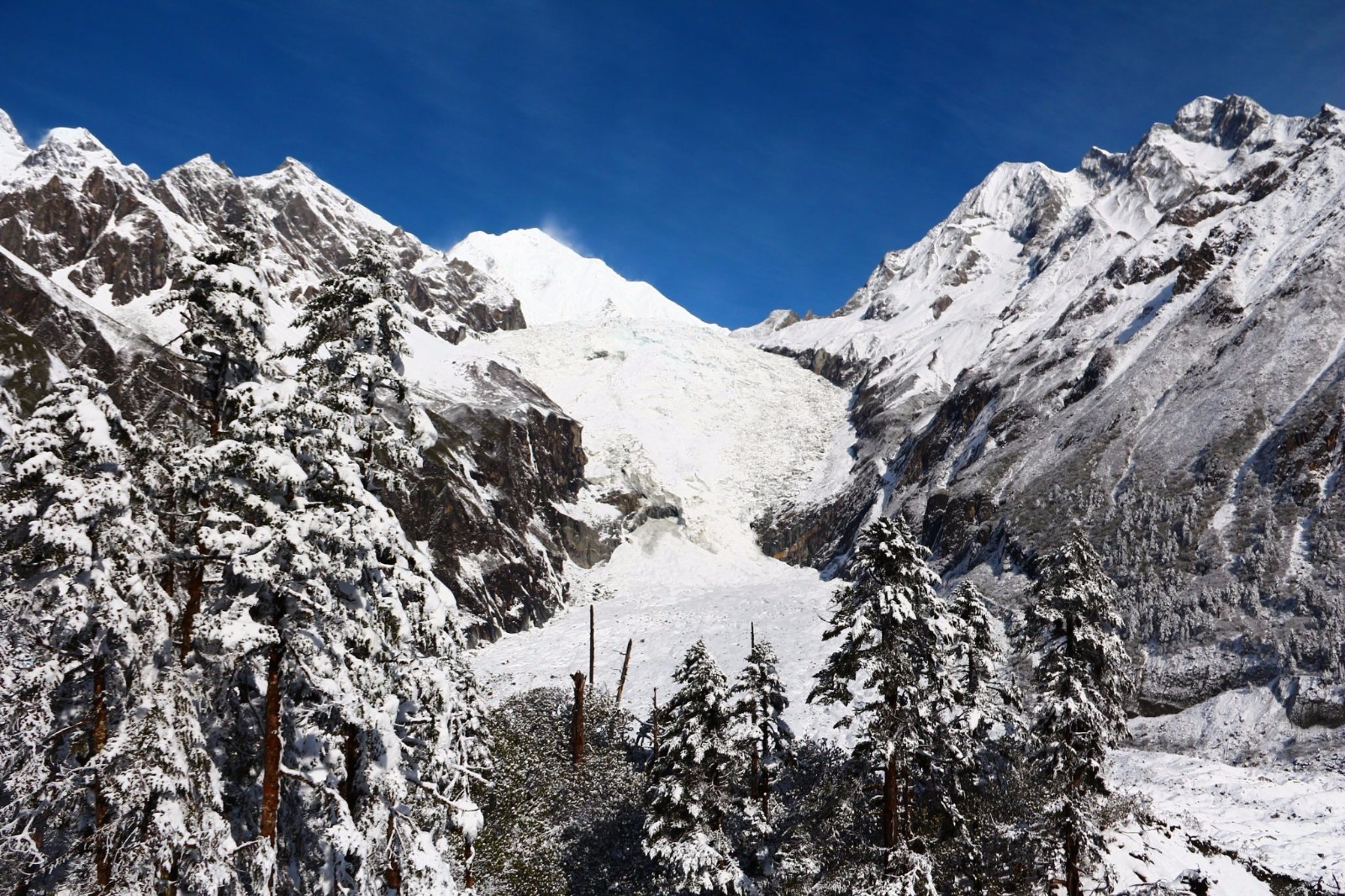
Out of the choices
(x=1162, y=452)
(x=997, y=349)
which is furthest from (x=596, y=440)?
(x=1162, y=452)

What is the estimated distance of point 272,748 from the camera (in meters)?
11.3

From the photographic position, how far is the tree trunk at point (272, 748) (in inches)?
441

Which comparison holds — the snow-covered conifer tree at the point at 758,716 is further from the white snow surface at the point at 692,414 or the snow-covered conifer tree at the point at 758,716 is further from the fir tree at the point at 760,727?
the white snow surface at the point at 692,414

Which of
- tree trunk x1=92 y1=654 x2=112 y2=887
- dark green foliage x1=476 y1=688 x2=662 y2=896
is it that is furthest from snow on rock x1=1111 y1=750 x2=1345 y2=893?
tree trunk x1=92 y1=654 x2=112 y2=887

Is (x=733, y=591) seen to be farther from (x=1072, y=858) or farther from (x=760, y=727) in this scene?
(x=1072, y=858)

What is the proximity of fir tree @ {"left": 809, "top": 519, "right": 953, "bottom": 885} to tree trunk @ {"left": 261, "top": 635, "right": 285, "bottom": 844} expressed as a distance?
39.8 feet

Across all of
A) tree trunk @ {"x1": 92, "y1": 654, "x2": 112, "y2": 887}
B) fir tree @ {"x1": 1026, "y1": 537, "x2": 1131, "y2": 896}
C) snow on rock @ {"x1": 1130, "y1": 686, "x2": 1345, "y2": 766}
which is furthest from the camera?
snow on rock @ {"x1": 1130, "y1": 686, "x2": 1345, "y2": 766}

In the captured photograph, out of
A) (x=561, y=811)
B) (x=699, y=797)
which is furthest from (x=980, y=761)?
(x=561, y=811)

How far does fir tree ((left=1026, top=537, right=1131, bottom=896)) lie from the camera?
20.6 metres

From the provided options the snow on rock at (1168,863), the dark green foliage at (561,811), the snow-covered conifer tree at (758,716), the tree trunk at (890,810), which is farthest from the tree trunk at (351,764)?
the snow on rock at (1168,863)

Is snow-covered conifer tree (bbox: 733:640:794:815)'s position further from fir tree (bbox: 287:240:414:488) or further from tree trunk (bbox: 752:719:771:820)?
fir tree (bbox: 287:240:414:488)

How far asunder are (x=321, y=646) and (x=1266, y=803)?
38962 mm

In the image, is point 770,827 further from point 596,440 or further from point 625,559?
point 596,440

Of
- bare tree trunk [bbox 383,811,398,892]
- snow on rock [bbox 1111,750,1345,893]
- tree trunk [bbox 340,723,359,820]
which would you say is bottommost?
snow on rock [bbox 1111,750,1345,893]
